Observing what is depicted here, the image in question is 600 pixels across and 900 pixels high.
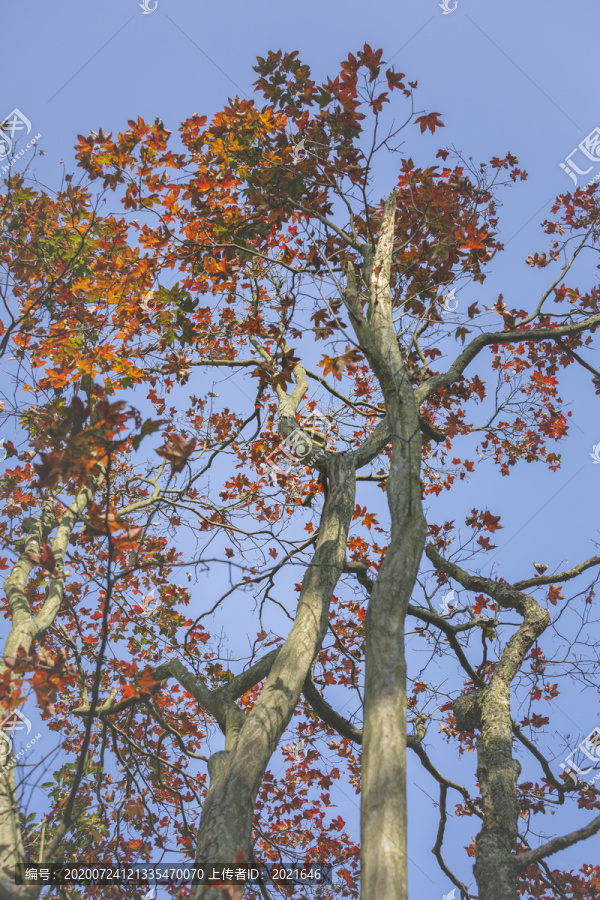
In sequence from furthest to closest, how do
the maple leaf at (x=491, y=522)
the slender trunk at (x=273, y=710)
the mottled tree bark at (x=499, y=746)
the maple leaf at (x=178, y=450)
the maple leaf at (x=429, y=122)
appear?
the maple leaf at (x=491, y=522) → the maple leaf at (x=429, y=122) → the mottled tree bark at (x=499, y=746) → the maple leaf at (x=178, y=450) → the slender trunk at (x=273, y=710)

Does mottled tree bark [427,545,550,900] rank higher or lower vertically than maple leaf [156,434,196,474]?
lower

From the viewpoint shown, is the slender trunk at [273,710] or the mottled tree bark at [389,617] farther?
the slender trunk at [273,710]

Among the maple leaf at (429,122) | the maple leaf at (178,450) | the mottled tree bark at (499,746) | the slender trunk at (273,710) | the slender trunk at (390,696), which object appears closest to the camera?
the slender trunk at (390,696)

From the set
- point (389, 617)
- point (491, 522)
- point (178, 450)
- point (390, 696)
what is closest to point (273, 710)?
point (390, 696)

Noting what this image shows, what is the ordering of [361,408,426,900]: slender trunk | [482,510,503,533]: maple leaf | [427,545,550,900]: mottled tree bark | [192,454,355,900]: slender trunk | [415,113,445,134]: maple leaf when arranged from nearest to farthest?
[361,408,426,900]: slender trunk
[192,454,355,900]: slender trunk
[427,545,550,900]: mottled tree bark
[415,113,445,134]: maple leaf
[482,510,503,533]: maple leaf

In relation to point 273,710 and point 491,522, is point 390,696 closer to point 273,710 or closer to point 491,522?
point 273,710

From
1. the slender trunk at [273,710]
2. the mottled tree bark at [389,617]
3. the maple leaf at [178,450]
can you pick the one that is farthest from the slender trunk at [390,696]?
the maple leaf at [178,450]

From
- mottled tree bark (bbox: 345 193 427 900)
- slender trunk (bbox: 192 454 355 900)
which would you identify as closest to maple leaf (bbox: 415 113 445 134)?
mottled tree bark (bbox: 345 193 427 900)

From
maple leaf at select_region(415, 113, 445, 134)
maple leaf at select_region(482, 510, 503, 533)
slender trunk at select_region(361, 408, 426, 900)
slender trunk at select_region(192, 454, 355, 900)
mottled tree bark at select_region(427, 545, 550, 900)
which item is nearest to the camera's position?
slender trunk at select_region(361, 408, 426, 900)

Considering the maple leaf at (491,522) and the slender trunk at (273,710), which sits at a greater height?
the maple leaf at (491,522)

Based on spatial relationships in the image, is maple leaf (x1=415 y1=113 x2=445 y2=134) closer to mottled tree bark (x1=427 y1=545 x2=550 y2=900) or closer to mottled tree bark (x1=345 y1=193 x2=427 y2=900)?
mottled tree bark (x1=345 y1=193 x2=427 y2=900)

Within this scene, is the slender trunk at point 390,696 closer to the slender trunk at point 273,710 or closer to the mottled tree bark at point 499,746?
the slender trunk at point 273,710

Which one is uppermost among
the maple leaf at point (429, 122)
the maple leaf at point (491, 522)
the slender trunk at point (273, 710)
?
the maple leaf at point (429, 122)

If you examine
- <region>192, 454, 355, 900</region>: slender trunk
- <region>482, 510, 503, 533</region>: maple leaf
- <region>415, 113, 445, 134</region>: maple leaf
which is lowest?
<region>192, 454, 355, 900</region>: slender trunk
